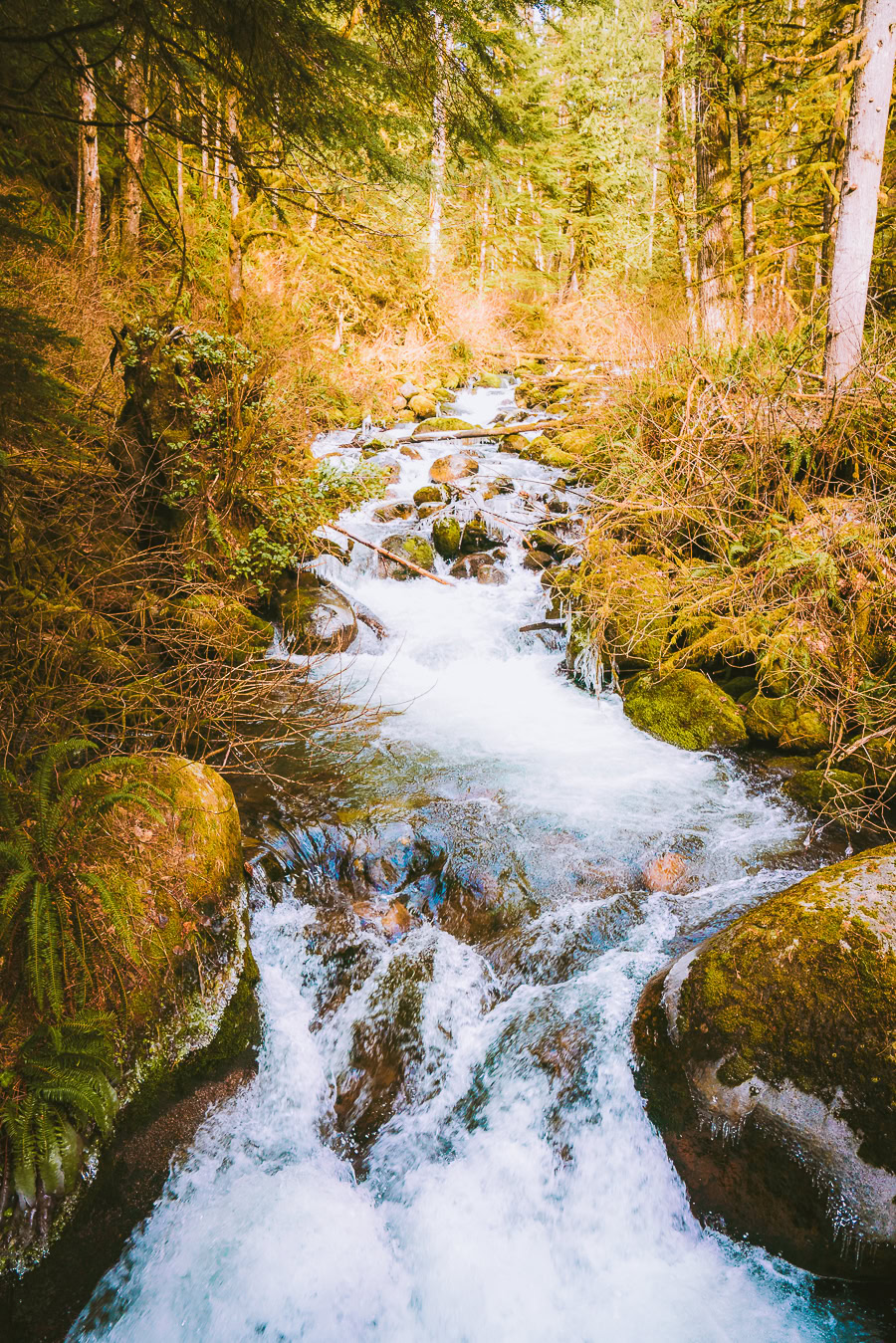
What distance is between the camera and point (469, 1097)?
3541mm

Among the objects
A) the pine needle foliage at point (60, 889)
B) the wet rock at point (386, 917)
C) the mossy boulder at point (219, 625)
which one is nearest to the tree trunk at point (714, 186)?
the mossy boulder at point (219, 625)

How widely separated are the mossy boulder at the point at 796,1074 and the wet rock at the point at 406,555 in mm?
6820

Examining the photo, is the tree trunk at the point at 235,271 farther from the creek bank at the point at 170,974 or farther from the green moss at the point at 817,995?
the green moss at the point at 817,995

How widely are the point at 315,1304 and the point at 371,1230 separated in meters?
0.35

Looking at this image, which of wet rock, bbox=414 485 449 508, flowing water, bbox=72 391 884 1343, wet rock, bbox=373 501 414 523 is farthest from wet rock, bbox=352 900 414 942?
wet rock, bbox=414 485 449 508

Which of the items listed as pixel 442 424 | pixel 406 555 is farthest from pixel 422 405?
pixel 406 555

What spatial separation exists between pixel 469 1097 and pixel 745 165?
11294 mm

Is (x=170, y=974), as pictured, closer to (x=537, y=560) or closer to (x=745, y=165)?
(x=537, y=560)

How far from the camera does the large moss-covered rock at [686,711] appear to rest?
247 inches

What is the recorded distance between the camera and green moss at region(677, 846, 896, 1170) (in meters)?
2.65

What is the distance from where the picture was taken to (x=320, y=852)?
187 inches

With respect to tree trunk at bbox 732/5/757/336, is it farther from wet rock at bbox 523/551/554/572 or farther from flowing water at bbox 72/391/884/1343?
flowing water at bbox 72/391/884/1343

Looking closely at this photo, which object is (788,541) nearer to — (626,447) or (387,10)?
(626,447)

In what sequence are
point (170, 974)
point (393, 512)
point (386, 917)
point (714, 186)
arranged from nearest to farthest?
1. point (170, 974)
2. point (386, 917)
3. point (714, 186)
4. point (393, 512)
